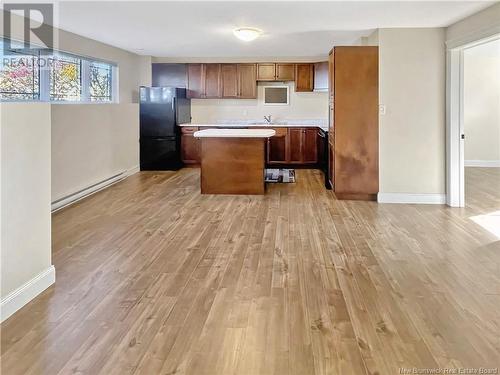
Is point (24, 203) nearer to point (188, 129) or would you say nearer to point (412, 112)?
point (412, 112)

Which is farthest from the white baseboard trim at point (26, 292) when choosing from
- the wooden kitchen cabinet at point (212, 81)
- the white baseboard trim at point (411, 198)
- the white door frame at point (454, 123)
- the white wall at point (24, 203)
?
the wooden kitchen cabinet at point (212, 81)

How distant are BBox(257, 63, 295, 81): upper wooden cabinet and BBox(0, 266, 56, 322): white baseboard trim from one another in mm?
7031

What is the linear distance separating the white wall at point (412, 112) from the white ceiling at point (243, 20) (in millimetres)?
284

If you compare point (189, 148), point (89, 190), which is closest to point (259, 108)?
point (189, 148)

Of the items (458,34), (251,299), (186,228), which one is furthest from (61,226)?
(458,34)

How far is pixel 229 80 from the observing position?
9.55 metres

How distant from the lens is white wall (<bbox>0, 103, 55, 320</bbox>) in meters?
2.69

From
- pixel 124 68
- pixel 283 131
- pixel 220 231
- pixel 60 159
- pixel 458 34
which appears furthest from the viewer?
pixel 283 131

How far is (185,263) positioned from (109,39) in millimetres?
4609

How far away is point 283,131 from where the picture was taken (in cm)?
932

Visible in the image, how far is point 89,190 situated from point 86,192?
0.12m

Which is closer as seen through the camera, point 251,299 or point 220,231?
point 251,299

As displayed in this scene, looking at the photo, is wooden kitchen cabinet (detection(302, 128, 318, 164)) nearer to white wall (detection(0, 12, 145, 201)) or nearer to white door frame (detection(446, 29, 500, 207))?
white wall (detection(0, 12, 145, 201))

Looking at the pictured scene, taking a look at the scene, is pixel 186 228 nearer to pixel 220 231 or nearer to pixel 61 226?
pixel 220 231
